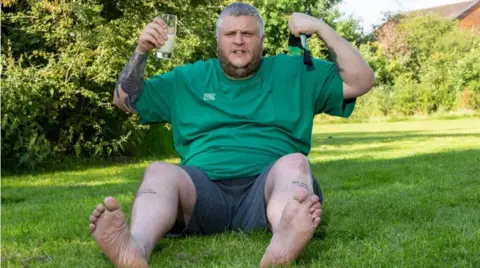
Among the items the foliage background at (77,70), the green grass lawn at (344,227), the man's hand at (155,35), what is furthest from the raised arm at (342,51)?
the foliage background at (77,70)

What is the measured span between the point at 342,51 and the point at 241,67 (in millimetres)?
506

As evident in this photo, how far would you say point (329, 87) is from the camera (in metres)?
3.57

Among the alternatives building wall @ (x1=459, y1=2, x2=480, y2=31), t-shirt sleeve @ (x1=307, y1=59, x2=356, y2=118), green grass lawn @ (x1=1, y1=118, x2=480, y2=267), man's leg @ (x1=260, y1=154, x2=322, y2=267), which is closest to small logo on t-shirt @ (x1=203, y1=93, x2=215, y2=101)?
t-shirt sleeve @ (x1=307, y1=59, x2=356, y2=118)

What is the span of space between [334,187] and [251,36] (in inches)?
124

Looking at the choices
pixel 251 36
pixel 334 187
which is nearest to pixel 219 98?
pixel 251 36

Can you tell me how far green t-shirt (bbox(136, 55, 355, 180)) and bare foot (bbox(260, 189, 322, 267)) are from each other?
80cm

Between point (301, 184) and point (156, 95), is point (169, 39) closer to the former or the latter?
point (156, 95)

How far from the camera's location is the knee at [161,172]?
318 cm

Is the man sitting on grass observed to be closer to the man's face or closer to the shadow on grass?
the man's face

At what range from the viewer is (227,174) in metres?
3.51

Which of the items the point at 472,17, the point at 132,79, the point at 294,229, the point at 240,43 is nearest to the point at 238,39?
the point at 240,43

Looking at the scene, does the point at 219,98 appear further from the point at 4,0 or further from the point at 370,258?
the point at 4,0

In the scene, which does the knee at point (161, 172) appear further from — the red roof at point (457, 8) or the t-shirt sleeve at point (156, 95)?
the red roof at point (457, 8)

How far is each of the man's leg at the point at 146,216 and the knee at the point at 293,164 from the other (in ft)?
1.48
